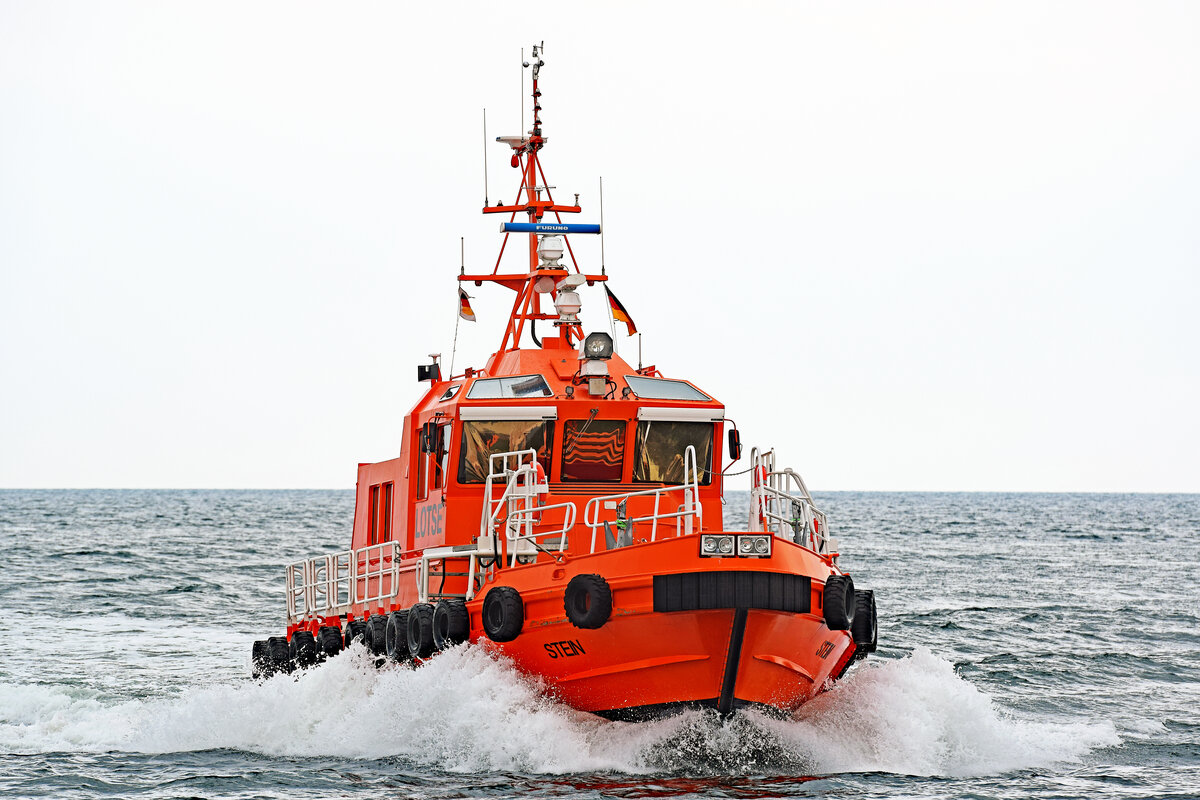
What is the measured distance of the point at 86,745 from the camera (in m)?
14.3

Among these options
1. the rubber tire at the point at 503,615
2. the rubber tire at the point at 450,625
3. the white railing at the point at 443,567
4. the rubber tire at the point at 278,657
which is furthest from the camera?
the rubber tire at the point at 278,657

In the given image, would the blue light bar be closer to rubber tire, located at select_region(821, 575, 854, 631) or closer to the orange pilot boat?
the orange pilot boat

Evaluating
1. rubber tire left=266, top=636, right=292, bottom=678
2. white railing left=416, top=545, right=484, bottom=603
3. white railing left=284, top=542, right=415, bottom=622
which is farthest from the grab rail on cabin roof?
rubber tire left=266, top=636, right=292, bottom=678

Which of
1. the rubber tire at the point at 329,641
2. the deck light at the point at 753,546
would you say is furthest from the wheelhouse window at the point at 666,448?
the rubber tire at the point at 329,641

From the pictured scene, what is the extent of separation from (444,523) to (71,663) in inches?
349

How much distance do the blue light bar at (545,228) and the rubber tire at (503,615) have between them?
18.3 ft

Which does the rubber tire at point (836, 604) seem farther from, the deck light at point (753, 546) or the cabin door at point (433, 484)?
the cabin door at point (433, 484)

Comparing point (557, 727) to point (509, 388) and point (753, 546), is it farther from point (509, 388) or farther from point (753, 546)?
point (509, 388)

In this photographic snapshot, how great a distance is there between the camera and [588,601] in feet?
37.8

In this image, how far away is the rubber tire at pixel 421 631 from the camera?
13.0m

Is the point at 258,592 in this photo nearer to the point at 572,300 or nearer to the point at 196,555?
the point at 196,555

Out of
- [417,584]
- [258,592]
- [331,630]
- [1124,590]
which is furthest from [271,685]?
[1124,590]

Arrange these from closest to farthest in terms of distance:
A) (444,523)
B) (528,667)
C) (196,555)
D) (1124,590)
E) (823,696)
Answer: (528,667) → (823,696) → (444,523) → (1124,590) → (196,555)

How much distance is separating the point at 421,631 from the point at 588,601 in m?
2.17
